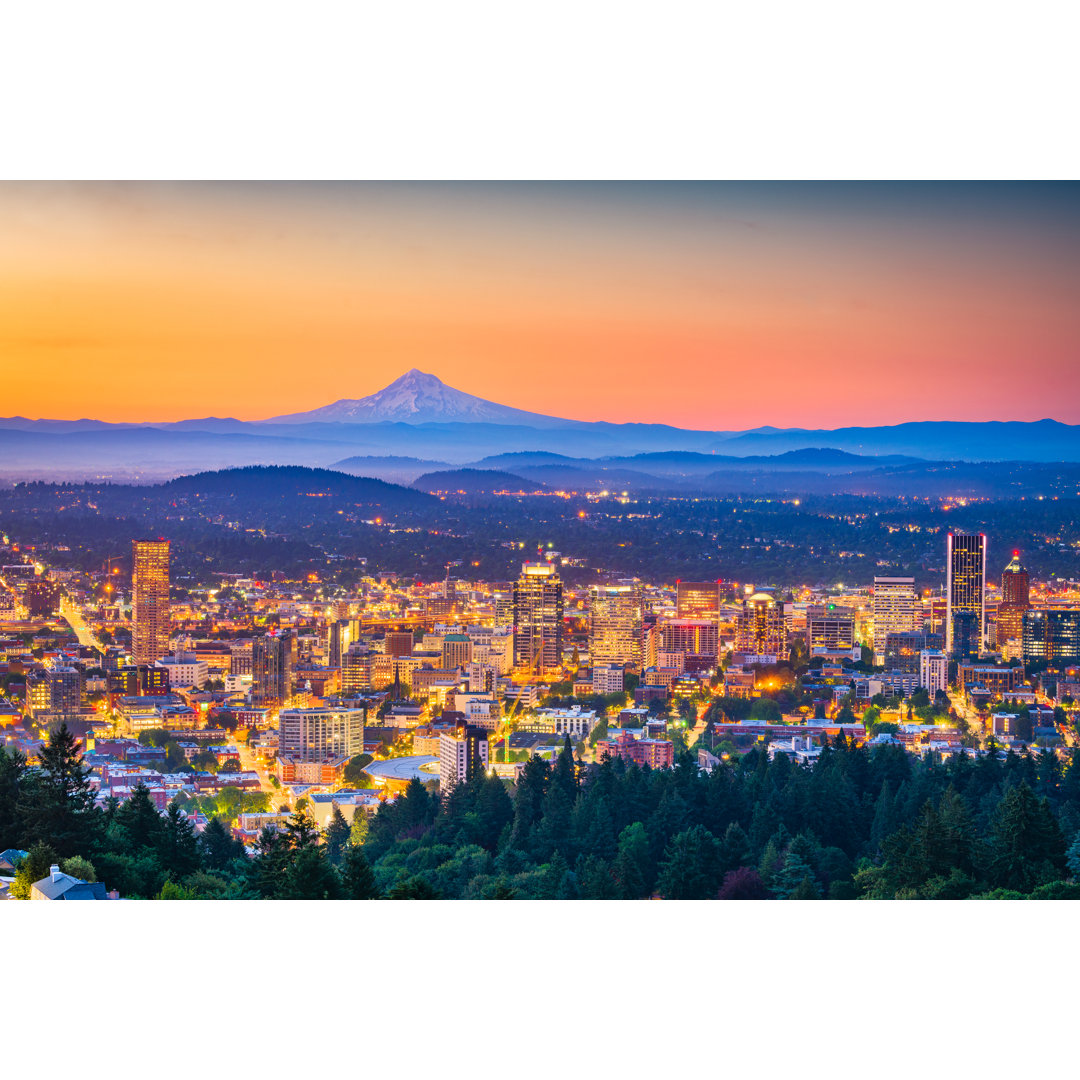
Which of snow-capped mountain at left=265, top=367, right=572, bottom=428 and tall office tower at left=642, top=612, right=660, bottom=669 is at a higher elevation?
snow-capped mountain at left=265, top=367, right=572, bottom=428

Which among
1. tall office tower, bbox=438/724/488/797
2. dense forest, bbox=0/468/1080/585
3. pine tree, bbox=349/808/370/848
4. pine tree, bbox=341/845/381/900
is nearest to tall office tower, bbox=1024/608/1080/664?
dense forest, bbox=0/468/1080/585

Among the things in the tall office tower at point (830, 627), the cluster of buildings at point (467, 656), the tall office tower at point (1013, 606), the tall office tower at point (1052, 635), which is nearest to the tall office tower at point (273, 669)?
the cluster of buildings at point (467, 656)

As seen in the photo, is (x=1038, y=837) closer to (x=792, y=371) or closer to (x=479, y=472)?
(x=792, y=371)

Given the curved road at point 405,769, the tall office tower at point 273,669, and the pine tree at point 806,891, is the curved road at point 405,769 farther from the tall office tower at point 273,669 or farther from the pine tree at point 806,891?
the pine tree at point 806,891

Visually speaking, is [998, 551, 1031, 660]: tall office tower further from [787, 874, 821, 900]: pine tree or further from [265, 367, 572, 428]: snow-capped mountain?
[787, 874, 821, 900]: pine tree

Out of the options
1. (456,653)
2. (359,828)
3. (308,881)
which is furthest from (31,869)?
(456,653)

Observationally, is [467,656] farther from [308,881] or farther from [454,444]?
[308,881]
